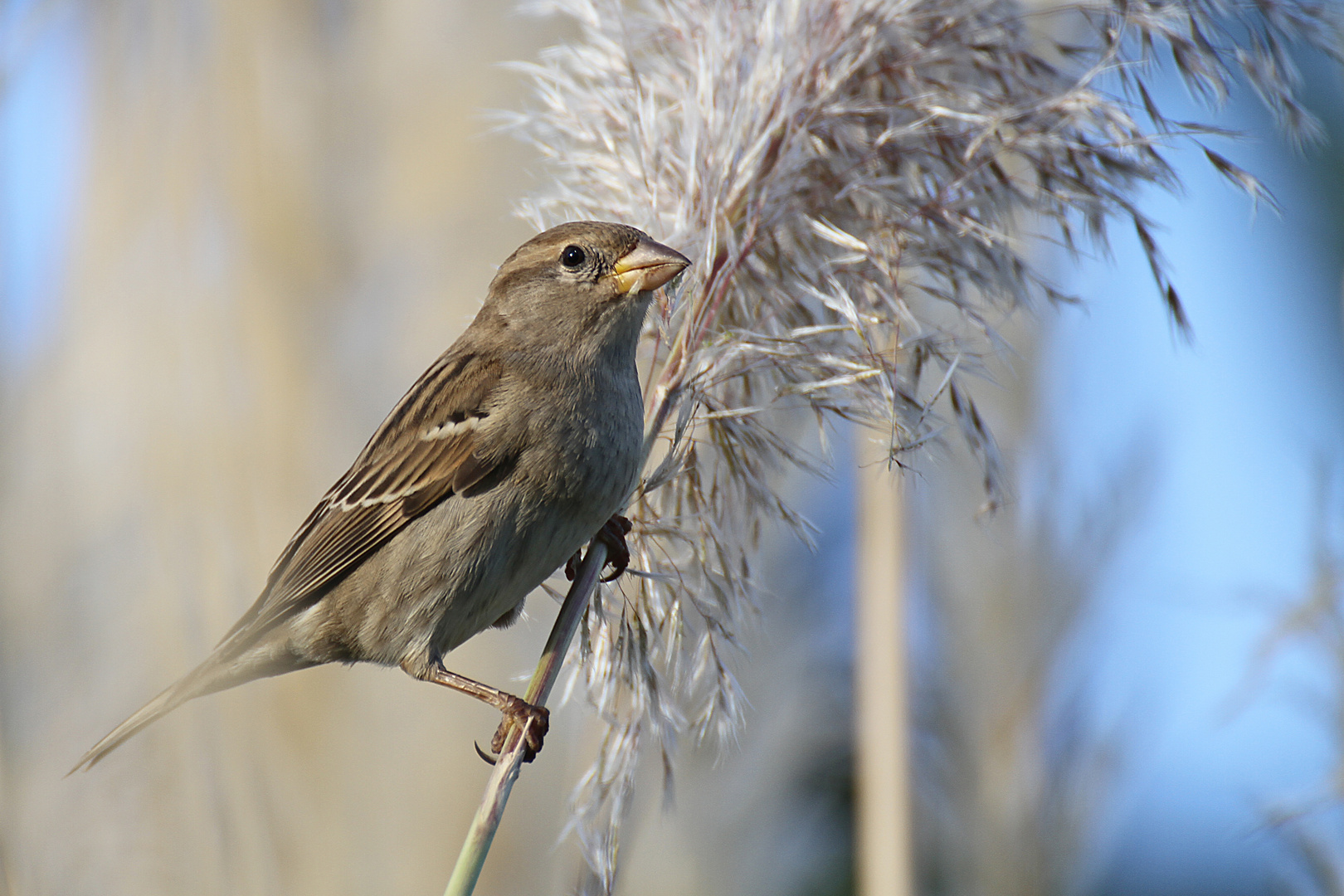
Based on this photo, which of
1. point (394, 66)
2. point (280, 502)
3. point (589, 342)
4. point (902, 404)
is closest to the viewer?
point (902, 404)

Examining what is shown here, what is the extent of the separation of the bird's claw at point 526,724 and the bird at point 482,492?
0.01 metres

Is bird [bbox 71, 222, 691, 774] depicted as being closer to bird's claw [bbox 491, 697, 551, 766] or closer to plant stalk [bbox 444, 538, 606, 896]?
bird's claw [bbox 491, 697, 551, 766]

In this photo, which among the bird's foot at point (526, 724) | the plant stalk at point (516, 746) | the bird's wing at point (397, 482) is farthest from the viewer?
the bird's wing at point (397, 482)

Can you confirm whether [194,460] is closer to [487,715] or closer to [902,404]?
[902,404]

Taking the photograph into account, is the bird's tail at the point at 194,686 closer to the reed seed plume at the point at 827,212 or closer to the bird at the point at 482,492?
the bird at the point at 482,492

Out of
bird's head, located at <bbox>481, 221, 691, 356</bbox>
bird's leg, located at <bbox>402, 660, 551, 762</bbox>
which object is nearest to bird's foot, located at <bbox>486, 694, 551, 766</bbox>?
bird's leg, located at <bbox>402, 660, 551, 762</bbox>

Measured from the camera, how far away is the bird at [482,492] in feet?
6.43

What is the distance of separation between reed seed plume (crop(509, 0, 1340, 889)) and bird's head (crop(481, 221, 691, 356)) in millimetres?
54

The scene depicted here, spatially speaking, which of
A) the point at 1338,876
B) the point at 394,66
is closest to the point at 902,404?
the point at 1338,876

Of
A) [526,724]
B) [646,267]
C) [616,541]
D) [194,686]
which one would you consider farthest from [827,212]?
[194,686]

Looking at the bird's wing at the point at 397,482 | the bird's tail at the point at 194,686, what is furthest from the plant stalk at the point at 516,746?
the bird's tail at the point at 194,686

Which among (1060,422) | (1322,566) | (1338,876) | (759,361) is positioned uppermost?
(759,361)

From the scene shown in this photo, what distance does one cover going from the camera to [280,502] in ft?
12.2

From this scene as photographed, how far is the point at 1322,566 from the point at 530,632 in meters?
2.48
